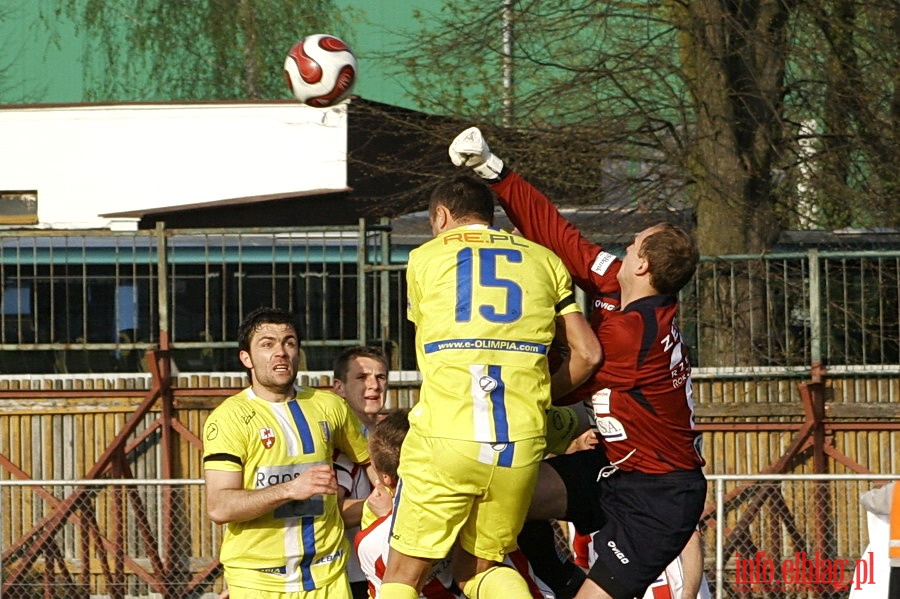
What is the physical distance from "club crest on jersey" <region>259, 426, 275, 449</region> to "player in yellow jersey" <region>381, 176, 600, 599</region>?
1.18m

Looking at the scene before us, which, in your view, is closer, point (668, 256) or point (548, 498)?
point (668, 256)

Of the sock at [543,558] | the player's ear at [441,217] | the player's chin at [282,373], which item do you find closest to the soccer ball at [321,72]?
the player's chin at [282,373]

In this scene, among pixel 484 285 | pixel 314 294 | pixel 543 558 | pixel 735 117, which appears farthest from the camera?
pixel 735 117

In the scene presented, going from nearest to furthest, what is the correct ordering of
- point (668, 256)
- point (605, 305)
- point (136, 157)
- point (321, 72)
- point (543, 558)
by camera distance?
point (668, 256), point (605, 305), point (543, 558), point (321, 72), point (136, 157)

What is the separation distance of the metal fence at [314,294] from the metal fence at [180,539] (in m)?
1.50

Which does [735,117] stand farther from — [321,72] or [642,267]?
[642,267]

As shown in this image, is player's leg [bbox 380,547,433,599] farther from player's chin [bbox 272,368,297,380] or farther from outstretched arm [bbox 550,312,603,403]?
player's chin [bbox 272,368,297,380]

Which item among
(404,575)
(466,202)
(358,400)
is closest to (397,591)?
(404,575)

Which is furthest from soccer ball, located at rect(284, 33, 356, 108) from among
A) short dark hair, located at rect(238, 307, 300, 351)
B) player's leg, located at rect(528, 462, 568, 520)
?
player's leg, located at rect(528, 462, 568, 520)

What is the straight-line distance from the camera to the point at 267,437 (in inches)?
280

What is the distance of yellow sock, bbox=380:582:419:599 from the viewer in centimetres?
594

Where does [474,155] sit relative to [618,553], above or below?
above

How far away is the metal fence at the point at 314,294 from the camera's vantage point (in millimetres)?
13289

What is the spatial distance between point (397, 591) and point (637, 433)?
1325 millimetres
